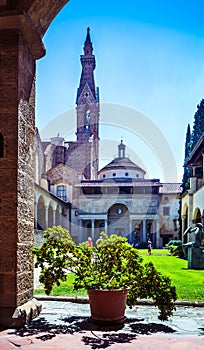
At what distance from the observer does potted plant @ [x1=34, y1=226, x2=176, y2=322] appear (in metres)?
4.31

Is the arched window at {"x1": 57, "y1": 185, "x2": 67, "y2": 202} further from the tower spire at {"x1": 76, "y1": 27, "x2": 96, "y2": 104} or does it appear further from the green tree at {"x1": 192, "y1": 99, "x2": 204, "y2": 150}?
the green tree at {"x1": 192, "y1": 99, "x2": 204, "y2": 150}

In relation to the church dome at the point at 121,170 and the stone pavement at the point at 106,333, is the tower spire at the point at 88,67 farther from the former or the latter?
the stone pavement at the point at 106,333

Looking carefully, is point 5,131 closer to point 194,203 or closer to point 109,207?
point 194,203

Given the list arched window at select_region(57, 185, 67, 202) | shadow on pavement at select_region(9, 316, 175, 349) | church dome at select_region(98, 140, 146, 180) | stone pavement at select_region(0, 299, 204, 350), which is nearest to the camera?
stone pavement at select_region(0, 299, 204, 350)

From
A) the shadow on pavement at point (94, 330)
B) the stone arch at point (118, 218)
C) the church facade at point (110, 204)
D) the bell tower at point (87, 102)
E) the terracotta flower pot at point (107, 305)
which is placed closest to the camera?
the shadow on pavement at point (94, 330)

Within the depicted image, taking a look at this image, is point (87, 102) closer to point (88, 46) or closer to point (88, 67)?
point (88, 67)

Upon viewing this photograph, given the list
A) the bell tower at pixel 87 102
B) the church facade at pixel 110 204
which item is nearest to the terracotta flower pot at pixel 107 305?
the church facade at pixel 110 204

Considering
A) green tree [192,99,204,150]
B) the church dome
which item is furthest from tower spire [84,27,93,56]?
green tree [192,99,204,150]

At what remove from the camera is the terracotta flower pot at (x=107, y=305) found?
419cm

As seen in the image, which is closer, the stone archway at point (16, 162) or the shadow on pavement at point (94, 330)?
the shadow on pavement at point (94, 330)

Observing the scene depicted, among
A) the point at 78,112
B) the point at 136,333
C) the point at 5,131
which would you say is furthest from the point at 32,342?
the point at 78,112

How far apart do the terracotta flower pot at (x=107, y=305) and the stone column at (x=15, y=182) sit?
825 millimetres

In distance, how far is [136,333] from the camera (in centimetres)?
391

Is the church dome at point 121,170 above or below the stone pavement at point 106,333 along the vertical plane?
above
